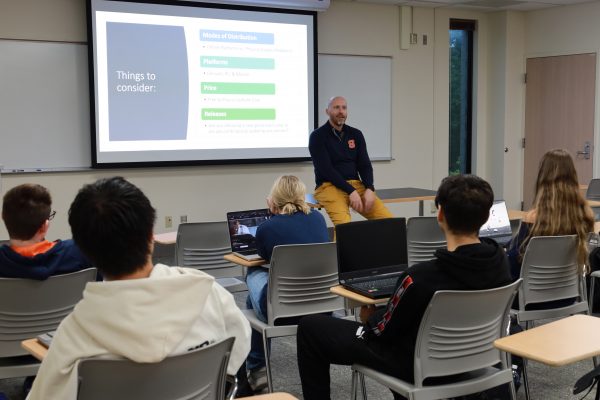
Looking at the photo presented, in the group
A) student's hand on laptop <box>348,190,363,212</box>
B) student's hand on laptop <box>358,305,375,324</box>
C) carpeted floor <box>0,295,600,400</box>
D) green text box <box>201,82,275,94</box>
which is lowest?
carpeted floor <box>0,295,600,400</box>

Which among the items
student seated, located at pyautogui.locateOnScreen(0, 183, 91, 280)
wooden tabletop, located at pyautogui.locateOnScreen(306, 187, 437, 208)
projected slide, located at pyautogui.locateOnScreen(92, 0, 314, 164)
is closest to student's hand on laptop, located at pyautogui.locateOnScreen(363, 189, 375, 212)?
wooden tabletop, located at pyautogui.locateOnScreen(306, 187, 437, 208)

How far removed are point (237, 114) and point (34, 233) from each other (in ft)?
14.3

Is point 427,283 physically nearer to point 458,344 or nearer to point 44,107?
point 458,344

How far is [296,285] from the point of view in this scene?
3.28m

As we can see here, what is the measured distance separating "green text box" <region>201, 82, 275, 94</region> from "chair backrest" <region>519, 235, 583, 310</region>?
4.22 m

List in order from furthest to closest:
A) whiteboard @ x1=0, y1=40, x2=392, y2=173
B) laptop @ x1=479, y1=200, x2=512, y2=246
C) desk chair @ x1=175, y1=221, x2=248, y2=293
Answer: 1. whiteboard @ x1=0, y1=40, x2=392, y2=173
2. laptop @ x1=479, y1=200, x2=512, y2=246
3. desk chair @ x1=175, y1=221, x2=248, y2=293

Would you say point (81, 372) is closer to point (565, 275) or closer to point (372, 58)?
point (565, 275)

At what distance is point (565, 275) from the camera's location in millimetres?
3504

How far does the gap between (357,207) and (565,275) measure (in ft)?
6.89

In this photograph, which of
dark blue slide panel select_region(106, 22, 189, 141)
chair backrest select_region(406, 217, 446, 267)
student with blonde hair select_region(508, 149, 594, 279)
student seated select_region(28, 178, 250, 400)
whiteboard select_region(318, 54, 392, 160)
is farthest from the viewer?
whiteboard select_region(318, 54, 392, 160)

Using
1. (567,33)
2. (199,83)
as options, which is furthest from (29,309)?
(567,33)

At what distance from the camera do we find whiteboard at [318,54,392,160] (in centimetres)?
758

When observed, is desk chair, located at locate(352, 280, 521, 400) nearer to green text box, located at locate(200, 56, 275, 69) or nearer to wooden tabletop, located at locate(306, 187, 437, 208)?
wooden tabletop, located at locate(306, 187, 437, 208)

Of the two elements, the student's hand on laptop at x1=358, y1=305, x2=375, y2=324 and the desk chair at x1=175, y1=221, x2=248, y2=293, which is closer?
the student's hand on laptop at x1=358, y1=305, x2=375, y2=324
